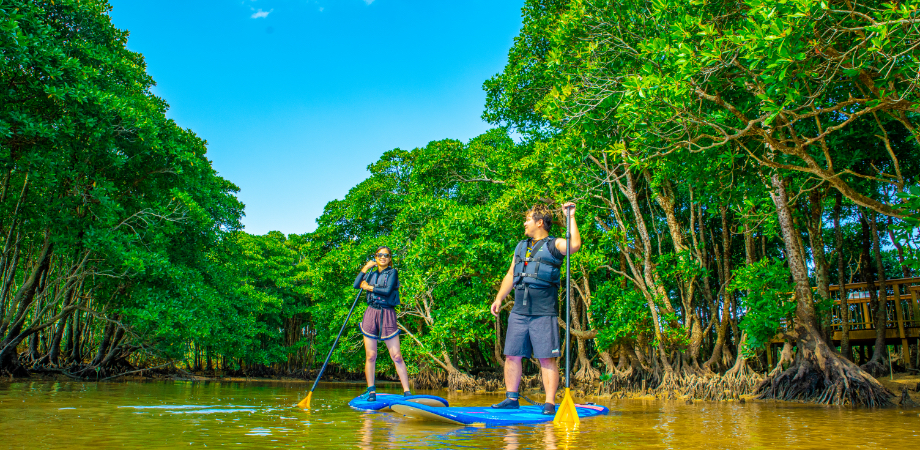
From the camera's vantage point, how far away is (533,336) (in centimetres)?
452

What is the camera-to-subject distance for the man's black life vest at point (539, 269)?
14.9 ft

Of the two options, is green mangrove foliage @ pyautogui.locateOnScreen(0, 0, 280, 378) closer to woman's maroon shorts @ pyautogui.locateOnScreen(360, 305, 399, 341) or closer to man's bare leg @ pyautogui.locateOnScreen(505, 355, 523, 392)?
woman's maroon shorts @ pyautogui.locateOnScreen(360, 305, 399, 341)

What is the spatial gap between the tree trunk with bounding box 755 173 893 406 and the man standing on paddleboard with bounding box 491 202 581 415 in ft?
15.0

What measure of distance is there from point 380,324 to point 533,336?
195cm

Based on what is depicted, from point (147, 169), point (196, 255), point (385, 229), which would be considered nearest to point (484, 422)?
point (147, 169)

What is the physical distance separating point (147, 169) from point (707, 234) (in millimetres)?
13395

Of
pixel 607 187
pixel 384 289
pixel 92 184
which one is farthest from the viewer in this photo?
pixel 607 187

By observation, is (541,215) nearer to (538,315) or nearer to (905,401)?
(538,315)

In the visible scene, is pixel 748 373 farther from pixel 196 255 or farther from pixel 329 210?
pixel 329 210

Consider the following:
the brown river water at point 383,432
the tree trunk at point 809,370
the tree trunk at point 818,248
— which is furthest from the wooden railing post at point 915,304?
the brown river water at point 383,432

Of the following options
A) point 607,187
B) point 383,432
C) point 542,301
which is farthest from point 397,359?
point 607,187

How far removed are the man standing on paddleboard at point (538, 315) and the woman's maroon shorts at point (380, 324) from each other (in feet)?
5.29

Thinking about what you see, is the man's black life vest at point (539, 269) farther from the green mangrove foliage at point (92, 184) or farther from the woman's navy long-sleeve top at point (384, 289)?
the green mangrove foliage at point (92, 184)

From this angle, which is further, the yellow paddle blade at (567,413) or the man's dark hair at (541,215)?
the man's dark hair at (541,215)
